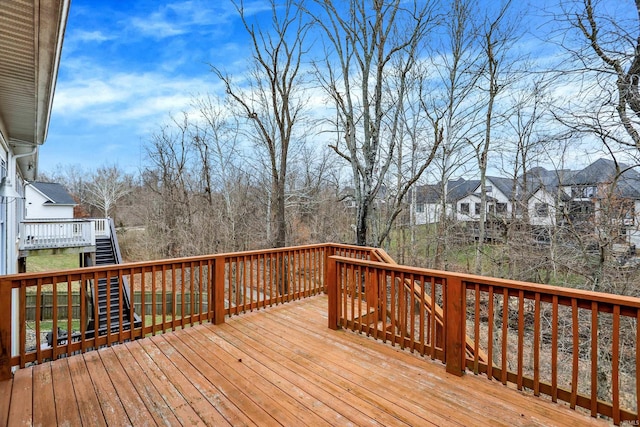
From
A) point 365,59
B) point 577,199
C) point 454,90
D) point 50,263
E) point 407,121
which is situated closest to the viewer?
point 577,199

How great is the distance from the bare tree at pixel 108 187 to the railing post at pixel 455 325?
29.9m

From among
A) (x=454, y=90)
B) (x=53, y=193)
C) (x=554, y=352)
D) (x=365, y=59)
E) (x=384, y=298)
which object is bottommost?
(x=554, y=352)

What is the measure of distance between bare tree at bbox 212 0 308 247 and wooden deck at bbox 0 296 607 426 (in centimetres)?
742

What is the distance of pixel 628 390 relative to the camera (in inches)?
280

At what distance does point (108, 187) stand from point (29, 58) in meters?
29.7

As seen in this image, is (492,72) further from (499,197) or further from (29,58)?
(29,58)

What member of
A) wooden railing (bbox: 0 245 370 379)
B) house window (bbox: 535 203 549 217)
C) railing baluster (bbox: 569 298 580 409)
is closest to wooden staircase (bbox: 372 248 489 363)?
wooden railing (bbox: 0 245 370 379)

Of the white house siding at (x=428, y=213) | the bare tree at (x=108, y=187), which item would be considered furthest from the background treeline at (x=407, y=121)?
the bare tree at (x=108, y=187)

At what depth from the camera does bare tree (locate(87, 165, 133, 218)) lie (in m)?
27.3

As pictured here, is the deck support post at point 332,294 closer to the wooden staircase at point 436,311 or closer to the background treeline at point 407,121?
the wooden staircase at point 436,311

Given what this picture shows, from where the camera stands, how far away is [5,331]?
9.34 ft

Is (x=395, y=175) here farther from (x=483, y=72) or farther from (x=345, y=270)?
(x=345, y=270)

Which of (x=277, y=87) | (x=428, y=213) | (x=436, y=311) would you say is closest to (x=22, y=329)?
(x=436, y=311)

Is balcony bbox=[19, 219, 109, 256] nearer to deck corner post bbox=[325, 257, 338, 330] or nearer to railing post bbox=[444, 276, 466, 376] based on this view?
deck corner post bbox=[325, 257, 338, 330]
